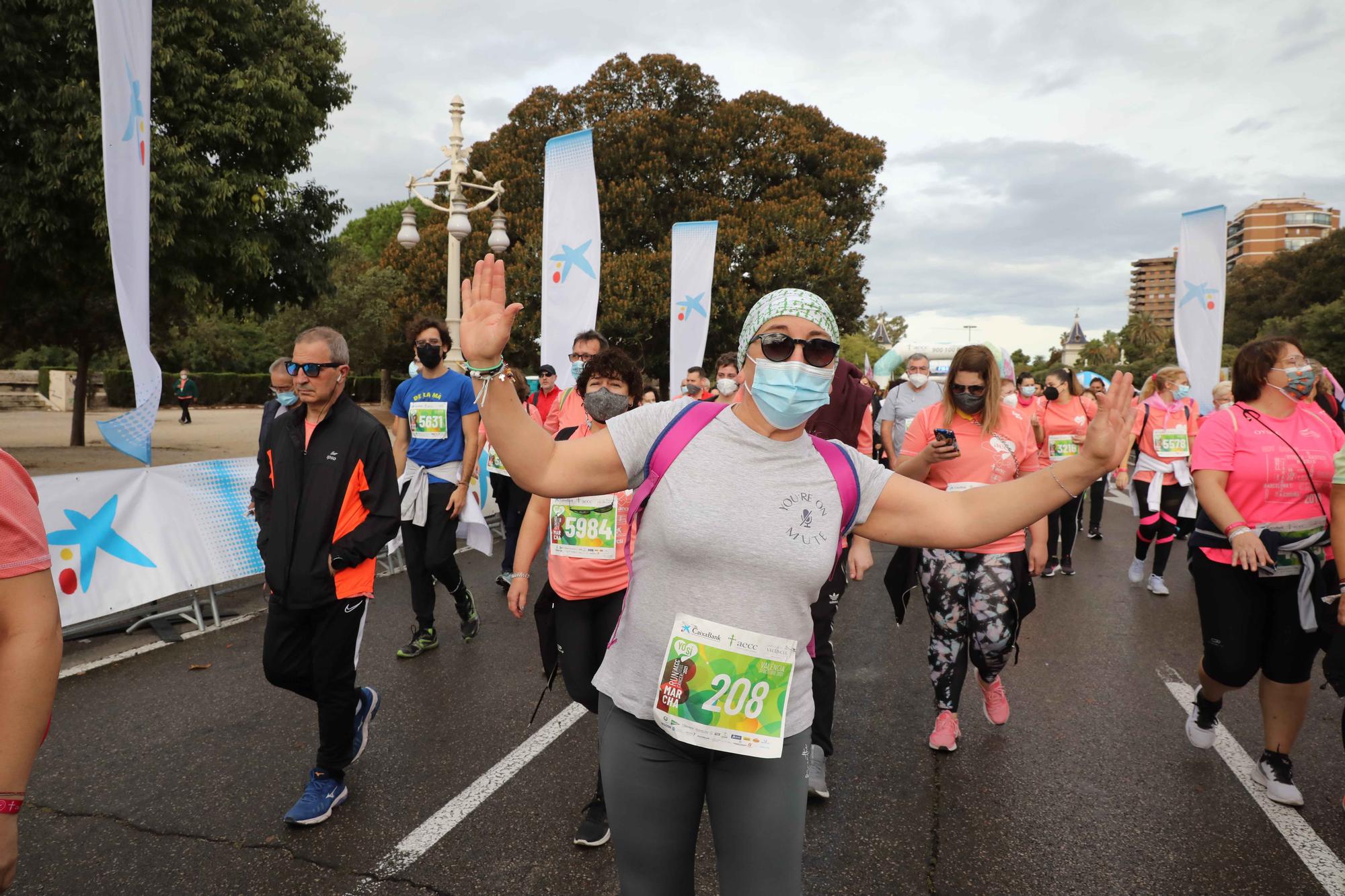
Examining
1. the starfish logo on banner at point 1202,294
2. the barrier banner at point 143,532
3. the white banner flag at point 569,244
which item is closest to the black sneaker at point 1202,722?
the barrier banner at point 143,532

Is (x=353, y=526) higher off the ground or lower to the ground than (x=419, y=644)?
higher

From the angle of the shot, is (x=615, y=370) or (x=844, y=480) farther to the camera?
(x=615, y=370)

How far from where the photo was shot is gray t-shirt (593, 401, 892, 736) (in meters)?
1.92

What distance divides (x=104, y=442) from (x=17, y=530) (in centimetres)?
2684

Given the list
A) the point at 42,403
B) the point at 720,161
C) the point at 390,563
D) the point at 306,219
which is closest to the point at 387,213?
the point at 42,403

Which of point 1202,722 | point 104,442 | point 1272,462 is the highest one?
point 1272,462

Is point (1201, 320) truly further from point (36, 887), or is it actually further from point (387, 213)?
point (387, 213)

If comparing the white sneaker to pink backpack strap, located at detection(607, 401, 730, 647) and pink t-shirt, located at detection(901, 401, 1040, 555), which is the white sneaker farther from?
pink backpack strap, located at detection(607, 401, 730, 647)

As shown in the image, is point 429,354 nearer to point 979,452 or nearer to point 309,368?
point 309,368

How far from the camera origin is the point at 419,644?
5656mm

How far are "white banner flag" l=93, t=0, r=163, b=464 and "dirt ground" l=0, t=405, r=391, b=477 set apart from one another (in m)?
4.58

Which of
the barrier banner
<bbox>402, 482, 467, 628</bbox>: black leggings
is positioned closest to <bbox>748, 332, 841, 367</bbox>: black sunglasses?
<bbox>402, 482, 467, 628</bbox>: black leggings

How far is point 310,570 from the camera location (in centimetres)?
338

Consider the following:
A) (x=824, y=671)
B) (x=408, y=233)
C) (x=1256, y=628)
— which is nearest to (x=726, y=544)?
(x=824, y=671)
